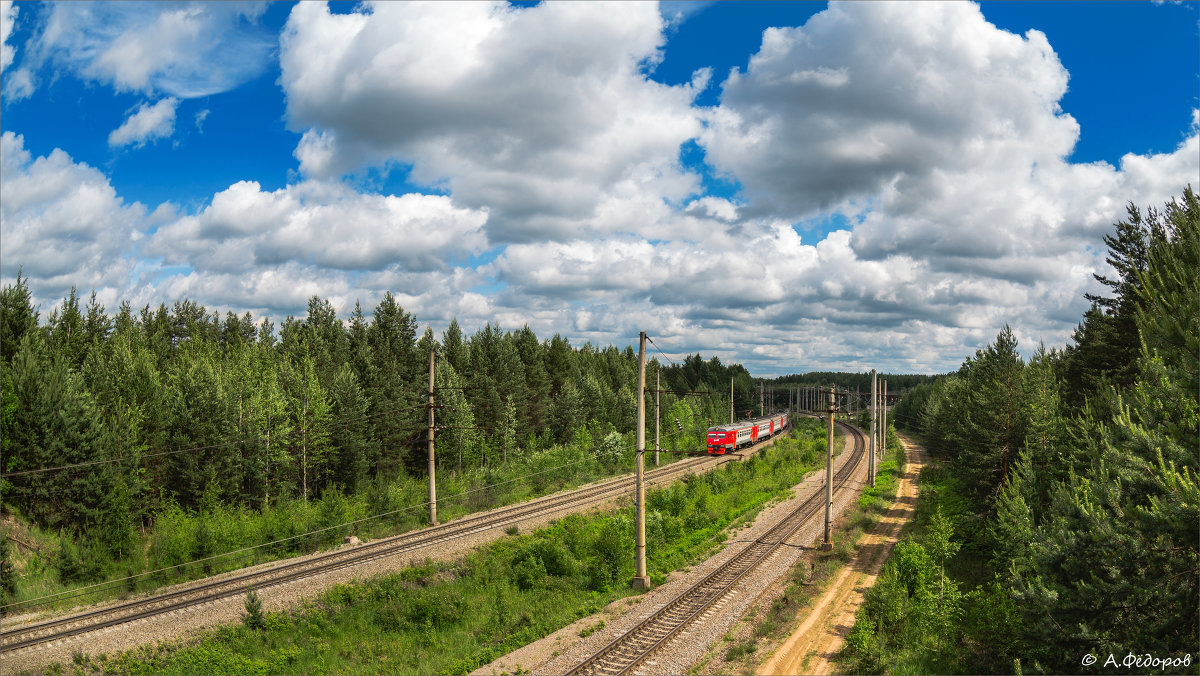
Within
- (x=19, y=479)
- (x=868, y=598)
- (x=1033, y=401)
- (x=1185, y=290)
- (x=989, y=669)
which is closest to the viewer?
(x=1185, y=290)

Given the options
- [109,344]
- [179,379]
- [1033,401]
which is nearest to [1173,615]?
[1033,401]

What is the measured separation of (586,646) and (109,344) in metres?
57.9

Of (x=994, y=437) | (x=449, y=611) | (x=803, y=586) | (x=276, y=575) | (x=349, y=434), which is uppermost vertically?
(x=994, y=437)

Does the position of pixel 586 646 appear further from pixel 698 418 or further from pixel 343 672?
pixel 698 418

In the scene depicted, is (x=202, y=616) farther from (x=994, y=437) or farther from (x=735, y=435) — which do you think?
(x=735, y=435)

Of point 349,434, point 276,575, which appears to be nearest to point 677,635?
point 276,575

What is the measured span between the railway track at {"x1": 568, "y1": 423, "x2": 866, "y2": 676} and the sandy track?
10.8 ft

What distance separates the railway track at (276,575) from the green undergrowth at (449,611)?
228cm

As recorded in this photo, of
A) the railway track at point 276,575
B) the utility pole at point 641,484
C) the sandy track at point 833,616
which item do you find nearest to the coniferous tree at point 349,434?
the railway track at point 276,575

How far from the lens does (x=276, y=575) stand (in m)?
26.2

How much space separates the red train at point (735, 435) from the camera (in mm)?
65375

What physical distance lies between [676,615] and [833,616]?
571 cm

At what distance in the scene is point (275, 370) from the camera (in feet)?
165

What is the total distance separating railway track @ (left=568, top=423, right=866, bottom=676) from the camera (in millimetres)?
17062
